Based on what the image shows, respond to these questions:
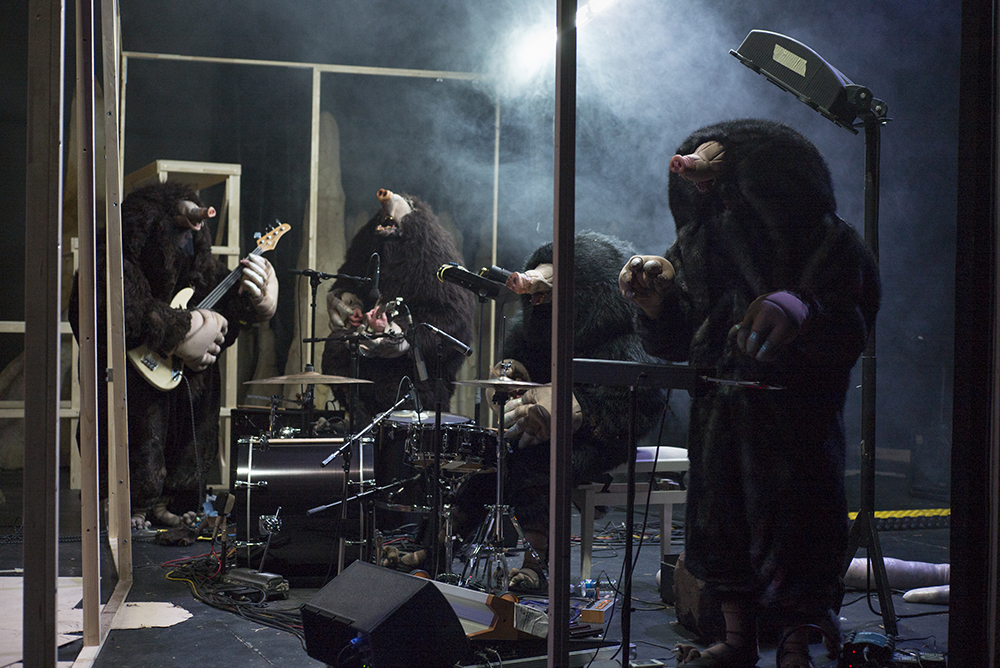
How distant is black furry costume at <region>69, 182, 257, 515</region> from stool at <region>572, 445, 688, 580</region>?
2.30m

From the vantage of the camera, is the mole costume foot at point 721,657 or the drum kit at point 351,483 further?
the drum kit at point 351,483

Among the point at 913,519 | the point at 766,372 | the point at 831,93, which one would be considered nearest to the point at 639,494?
the point at 913,519

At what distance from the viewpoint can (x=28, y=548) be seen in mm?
1721

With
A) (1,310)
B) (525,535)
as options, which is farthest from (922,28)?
(1,310)

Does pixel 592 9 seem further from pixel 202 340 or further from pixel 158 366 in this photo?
pixel 158 366

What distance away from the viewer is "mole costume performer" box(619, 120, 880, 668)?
2195 mm

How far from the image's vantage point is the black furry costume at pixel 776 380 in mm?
2201

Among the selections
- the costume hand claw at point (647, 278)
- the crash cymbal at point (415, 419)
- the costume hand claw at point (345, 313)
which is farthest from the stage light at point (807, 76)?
the costume hand claw at point (345, 313)

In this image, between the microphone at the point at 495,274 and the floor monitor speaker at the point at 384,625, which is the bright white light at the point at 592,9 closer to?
the microphone at the point at 495,274

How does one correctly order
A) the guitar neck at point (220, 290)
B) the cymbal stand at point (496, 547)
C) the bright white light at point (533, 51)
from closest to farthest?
the cymbal stand at point (496, 547)
the guitar neck at point (220, 290)
the bright white light at point (533, 51)

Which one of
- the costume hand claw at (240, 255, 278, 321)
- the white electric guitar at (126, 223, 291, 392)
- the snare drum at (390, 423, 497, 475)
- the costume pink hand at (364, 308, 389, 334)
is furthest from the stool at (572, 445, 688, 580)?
the white electric guitar at (126, 223, 291, 392)

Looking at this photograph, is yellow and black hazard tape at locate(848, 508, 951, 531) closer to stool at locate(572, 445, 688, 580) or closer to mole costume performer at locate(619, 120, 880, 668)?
stool at locate(572, 445, 688, 580)

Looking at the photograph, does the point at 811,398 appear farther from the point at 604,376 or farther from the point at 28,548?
the point at 28,548

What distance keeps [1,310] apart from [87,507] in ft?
14.1
